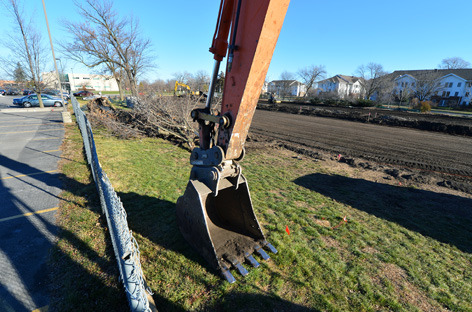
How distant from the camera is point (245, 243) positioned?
370 cm

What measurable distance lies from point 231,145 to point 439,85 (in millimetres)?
67653

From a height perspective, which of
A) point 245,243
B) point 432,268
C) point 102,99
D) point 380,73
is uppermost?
point 380,73

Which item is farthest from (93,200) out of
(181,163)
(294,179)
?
(294,179)

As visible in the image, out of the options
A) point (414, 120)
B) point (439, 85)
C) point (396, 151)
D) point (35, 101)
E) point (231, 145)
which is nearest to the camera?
point (231, 145)

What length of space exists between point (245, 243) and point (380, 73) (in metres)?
67.9

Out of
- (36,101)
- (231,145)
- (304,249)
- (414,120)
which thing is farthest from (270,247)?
(36,101)

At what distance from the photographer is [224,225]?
13.0ft

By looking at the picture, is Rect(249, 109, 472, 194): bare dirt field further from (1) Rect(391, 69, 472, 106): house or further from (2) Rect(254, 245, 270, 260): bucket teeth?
(1) Rect(391, 69, 472, 106): house

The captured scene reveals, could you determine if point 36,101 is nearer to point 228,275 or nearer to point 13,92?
point 228,275

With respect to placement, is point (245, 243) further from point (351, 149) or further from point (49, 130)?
point (49, 130)

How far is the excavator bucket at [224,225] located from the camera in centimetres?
320

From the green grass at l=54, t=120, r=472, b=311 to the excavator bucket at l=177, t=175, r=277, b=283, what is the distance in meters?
0.22

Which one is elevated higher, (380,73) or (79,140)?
(380,73)

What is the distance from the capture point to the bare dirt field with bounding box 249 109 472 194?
8.27m
